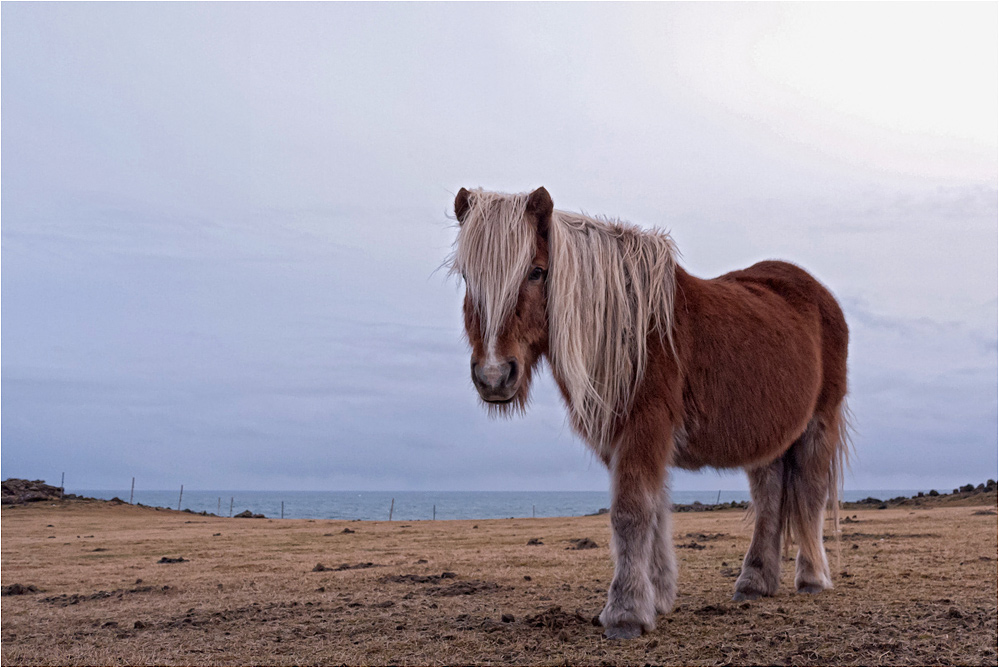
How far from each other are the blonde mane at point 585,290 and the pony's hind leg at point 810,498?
90.2 inches

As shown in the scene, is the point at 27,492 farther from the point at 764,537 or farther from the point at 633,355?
the point at 633,355

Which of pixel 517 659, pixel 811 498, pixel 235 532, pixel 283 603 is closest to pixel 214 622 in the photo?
pixel 283 603

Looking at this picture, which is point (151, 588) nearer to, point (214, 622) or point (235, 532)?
point (214, 622)

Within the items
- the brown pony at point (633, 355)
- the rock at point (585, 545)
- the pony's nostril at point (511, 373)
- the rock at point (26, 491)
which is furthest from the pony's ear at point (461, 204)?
the rock at point (26, 491)

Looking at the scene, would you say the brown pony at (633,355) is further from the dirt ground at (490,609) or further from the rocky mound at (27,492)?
the rocky mound at (27,492)

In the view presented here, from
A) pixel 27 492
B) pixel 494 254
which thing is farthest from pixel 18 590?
pixel 27 492

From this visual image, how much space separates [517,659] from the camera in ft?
15.5

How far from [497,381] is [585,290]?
3.40 feet

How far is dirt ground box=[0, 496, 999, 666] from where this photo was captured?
15.7 ft

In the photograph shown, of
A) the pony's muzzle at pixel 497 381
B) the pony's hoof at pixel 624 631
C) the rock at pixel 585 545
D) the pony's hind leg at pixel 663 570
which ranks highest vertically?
the pony's muzzle at pixel 497 381

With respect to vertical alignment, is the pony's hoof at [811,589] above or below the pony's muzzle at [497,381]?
below

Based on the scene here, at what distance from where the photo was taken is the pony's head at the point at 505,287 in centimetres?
443

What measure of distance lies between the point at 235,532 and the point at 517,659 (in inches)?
663

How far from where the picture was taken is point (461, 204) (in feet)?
16.6
